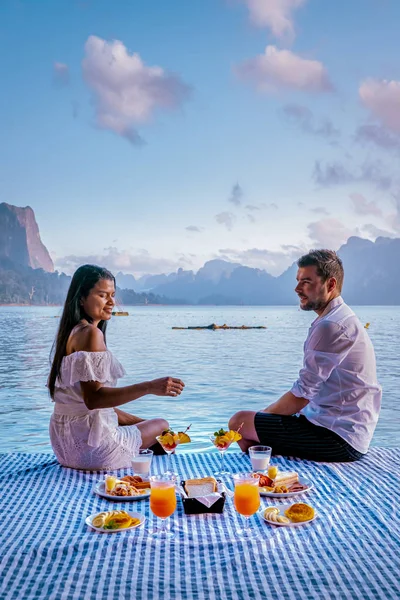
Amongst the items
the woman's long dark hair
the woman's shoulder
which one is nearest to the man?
the woman's shoulder

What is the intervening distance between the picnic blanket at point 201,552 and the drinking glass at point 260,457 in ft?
0.96

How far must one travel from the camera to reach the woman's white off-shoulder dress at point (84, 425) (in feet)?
13.3

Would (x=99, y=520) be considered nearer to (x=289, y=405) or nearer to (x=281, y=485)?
(x=281, y=485)

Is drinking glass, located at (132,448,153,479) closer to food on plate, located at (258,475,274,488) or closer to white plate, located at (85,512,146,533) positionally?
white plate, located at (85,512,146,533)

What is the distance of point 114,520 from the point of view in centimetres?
315

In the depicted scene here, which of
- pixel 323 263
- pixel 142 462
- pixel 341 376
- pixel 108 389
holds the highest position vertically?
pixel 323 263

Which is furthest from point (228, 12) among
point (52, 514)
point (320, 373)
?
point (52, 514)

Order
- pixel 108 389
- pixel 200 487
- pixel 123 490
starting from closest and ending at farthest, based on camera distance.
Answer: pixel 200 487
pixel 123 490
pixel 108 389

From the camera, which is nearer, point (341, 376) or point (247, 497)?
point (247, 497)

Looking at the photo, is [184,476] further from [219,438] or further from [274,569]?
[274,569]

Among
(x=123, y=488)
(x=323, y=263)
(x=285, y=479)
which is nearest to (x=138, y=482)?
(x=123, y=488)

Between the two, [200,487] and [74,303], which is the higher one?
[74,303]

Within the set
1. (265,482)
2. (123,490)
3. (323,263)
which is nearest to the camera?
(123,490)

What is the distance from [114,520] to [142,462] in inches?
23.4
